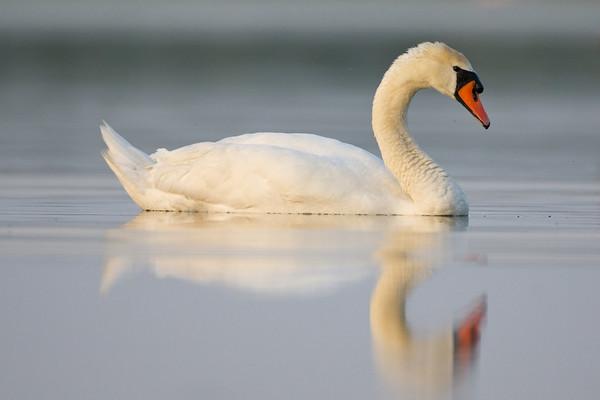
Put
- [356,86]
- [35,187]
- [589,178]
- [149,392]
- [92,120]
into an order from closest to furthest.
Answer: [149,392]
[35,187]
[589,178]
[92,120]
[356,86]

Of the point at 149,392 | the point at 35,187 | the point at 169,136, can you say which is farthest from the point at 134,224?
the point at 169,136

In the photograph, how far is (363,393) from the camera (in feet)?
24.1

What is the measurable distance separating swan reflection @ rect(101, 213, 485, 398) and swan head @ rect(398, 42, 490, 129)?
1.07 meters

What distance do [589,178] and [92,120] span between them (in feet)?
28.8

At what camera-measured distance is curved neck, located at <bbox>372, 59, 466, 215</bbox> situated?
42.2 feet

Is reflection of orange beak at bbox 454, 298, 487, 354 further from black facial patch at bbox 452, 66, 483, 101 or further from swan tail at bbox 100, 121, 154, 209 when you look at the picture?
swan tail at bbox 100, 121, 154, 209

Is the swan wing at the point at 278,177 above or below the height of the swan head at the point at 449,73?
below

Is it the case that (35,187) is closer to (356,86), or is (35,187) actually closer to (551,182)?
(551,182)

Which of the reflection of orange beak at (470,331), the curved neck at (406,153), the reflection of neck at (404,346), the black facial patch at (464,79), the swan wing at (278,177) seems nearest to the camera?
the reflection of neck at (404,346)

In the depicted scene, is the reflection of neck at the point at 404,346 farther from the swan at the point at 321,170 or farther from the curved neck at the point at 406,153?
the curved neck at the point at 406,153

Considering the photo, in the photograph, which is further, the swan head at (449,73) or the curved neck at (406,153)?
the swan head at (449,73)

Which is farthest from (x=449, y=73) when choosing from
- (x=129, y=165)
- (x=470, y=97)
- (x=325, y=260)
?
(x=325, y=260)

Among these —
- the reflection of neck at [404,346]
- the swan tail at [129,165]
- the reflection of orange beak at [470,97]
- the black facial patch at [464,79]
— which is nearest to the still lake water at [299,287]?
the reflection of neck at [404,346]

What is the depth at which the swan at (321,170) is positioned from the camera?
12.7 metres
